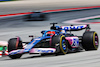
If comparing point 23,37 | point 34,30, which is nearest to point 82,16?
point 34,30

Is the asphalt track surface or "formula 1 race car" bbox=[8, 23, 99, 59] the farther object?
"formula 1 race car" bbox=[8, 23, 99, 59]

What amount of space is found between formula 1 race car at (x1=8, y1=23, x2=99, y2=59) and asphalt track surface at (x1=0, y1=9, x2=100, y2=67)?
25cm

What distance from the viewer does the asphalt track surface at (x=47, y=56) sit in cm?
842

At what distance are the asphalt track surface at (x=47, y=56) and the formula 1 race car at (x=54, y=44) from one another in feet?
0.82

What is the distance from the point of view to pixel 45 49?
391 inches

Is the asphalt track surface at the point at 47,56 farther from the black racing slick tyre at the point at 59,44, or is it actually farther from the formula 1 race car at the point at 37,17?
the formula 1 race car at the point at 37,17

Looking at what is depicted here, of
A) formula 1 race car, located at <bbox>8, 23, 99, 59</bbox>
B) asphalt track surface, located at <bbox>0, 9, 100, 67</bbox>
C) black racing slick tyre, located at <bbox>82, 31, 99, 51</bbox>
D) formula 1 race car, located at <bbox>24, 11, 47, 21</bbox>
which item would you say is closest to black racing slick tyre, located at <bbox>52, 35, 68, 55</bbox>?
formula 1 race car, located at <bbox>8, 23, 99, 59</bbox>

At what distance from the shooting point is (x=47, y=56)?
10391mm

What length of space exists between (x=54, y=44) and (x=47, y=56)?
0.61 meters

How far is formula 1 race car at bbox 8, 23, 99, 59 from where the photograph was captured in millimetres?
9930

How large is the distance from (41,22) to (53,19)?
2.20 m

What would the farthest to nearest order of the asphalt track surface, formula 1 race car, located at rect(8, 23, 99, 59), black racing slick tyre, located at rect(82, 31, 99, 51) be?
1. black racing slick tyre, located at rect(82, 31, 99, 51)
2. formula 1 race car, located at rect(8, 23, 99, 59)
3. the asphalt track surface

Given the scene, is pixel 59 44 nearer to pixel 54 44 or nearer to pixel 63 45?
pixel 54 44

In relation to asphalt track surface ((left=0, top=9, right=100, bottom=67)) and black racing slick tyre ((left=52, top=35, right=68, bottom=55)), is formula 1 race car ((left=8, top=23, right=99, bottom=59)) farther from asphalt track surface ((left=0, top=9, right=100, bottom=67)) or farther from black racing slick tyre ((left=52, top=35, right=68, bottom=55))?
asphalt track surface ((left=0, top=9, right=100, bottom=67))
